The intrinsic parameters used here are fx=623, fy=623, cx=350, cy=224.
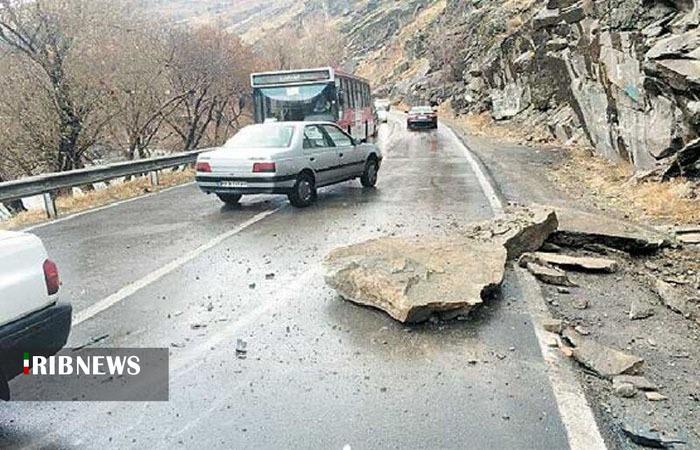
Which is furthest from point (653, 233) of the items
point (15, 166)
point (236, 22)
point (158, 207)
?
point (236, 22)

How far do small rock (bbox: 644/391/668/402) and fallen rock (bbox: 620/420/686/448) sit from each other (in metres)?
0.40

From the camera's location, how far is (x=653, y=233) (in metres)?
8.01

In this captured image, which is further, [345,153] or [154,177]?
[154,177]

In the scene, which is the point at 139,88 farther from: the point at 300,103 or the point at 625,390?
the point at 625,390

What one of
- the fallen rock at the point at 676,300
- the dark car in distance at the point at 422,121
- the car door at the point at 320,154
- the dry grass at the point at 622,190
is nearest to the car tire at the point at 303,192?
the car door at the point at 320,154

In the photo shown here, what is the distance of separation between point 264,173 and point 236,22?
172 metres

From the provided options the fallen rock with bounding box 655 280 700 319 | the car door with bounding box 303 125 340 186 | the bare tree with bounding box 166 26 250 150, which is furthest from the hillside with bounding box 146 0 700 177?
the bare tree with bounding box 166 26 250 150

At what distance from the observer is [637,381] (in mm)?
4160

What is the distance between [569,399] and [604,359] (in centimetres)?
72

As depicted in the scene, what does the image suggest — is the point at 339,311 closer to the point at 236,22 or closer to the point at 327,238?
the point at 327,238

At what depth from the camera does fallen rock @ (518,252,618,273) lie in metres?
6.78

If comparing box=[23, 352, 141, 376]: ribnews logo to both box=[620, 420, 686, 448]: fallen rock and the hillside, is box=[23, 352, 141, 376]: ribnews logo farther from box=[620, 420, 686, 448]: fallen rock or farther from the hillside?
the hillside

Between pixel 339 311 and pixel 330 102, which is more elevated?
pixel 330 102

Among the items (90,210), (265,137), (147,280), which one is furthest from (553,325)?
(90,210)
